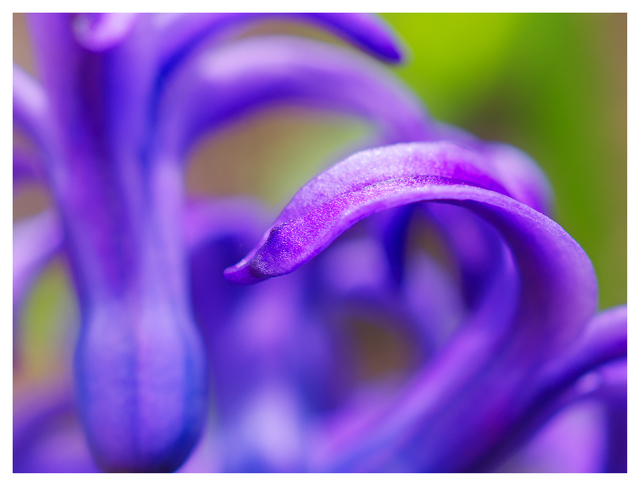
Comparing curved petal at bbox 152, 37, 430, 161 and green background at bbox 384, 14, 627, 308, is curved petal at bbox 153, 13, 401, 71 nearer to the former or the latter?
curved petal at bbox 152, 37, 430, 161

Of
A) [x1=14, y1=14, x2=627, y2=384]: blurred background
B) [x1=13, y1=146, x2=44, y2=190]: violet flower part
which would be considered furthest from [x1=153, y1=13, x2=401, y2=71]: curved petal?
[x1=14, y1=14, x2=627, y2=384]: blurred background

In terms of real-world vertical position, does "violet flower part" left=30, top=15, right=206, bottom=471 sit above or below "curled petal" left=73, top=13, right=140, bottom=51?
below

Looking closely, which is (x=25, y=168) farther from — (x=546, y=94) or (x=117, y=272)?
(x=546, y=94)

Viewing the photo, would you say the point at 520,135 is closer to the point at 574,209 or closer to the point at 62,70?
the point at 574,209

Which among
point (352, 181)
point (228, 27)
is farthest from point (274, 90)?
point (352, 181)

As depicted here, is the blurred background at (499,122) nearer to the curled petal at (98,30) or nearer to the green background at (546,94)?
the green background at (546,94)

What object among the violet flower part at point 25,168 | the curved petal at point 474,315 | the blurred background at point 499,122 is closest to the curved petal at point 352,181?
the curved petal at point 474,315

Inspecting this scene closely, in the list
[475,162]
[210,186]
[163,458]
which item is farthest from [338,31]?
[210,186]
